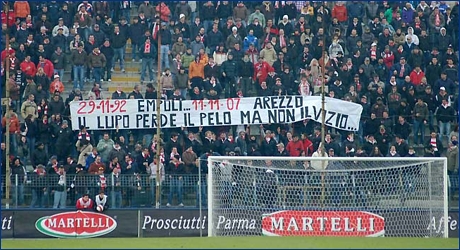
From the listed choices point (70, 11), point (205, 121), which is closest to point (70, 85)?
point (70, 11)

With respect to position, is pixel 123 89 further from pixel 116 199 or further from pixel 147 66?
pixel 116 199

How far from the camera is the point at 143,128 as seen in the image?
22.4 meters

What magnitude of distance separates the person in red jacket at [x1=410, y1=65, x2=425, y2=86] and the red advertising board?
6.67m

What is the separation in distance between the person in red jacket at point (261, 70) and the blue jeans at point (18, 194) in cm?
680

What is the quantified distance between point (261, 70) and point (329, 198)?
6.56m

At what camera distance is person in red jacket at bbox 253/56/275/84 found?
77.6 feet

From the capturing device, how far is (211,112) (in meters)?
22.5

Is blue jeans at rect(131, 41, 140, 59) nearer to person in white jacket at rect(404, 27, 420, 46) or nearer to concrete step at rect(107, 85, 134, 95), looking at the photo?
concrete step at rect(107, 85, 134, 95)

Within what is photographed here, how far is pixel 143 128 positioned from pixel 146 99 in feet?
2.26

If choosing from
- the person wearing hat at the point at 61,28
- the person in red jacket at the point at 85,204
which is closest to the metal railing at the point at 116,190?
the person in red jacket at the point at 85,204

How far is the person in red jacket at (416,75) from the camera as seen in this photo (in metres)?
23.7

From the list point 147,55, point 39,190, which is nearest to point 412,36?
point 147,55

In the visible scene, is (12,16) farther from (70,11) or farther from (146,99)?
(146,99)

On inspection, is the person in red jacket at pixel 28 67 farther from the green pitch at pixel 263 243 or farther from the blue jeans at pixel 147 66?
the green pitch at pixel 263 243
